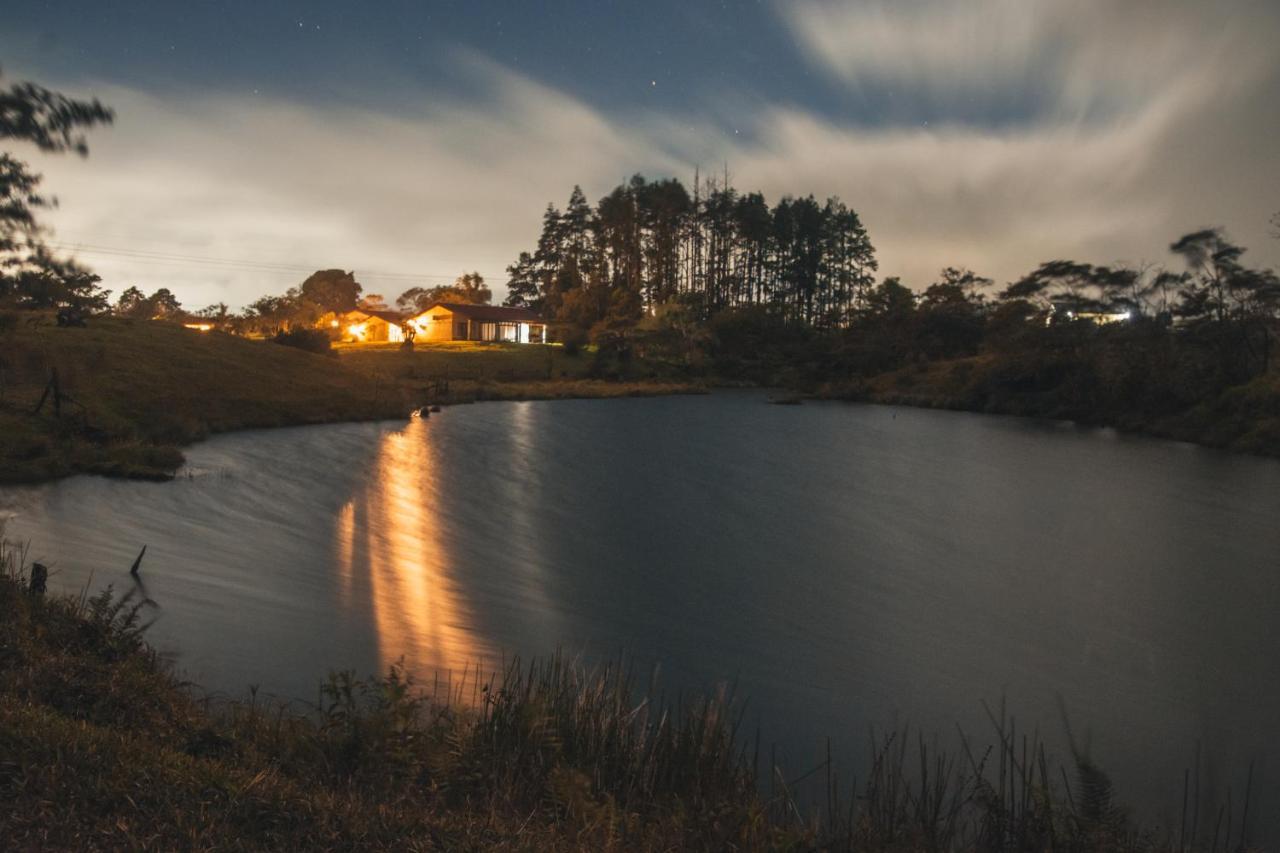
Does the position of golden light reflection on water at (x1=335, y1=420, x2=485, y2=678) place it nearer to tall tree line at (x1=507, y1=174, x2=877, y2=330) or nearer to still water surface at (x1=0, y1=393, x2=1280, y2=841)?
still water surface at (x1=0, y1=393, x2=1280, y2=841)

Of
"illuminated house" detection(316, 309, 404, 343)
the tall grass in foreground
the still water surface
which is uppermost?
"illuminated house" detection(316, 309, 404, 343)

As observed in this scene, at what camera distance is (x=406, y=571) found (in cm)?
1465

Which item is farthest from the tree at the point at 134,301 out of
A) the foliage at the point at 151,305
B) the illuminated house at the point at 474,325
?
the illuminated house at the point at 474,325

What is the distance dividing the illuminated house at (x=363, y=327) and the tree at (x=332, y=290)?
25489 millimetres

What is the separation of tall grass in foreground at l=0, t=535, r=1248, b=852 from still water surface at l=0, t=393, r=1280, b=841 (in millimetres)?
1503

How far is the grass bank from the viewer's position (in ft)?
72.6

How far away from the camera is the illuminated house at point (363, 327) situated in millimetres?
91188

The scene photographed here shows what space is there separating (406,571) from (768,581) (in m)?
6.30

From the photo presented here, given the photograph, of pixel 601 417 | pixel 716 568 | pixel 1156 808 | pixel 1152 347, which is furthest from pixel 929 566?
pixel 1152 347

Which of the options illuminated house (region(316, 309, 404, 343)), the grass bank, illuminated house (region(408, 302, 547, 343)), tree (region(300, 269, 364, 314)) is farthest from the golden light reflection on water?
tree (region(300, 269, 364, 314))

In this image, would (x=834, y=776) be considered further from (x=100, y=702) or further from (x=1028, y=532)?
(x=1028, y=532)

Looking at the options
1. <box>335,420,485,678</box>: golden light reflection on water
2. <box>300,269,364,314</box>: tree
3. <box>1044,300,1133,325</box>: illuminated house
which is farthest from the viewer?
<box>300,269,364,314</box>: tree

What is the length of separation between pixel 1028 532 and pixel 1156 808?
1488 centimetres

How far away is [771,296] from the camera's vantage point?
10175cm
